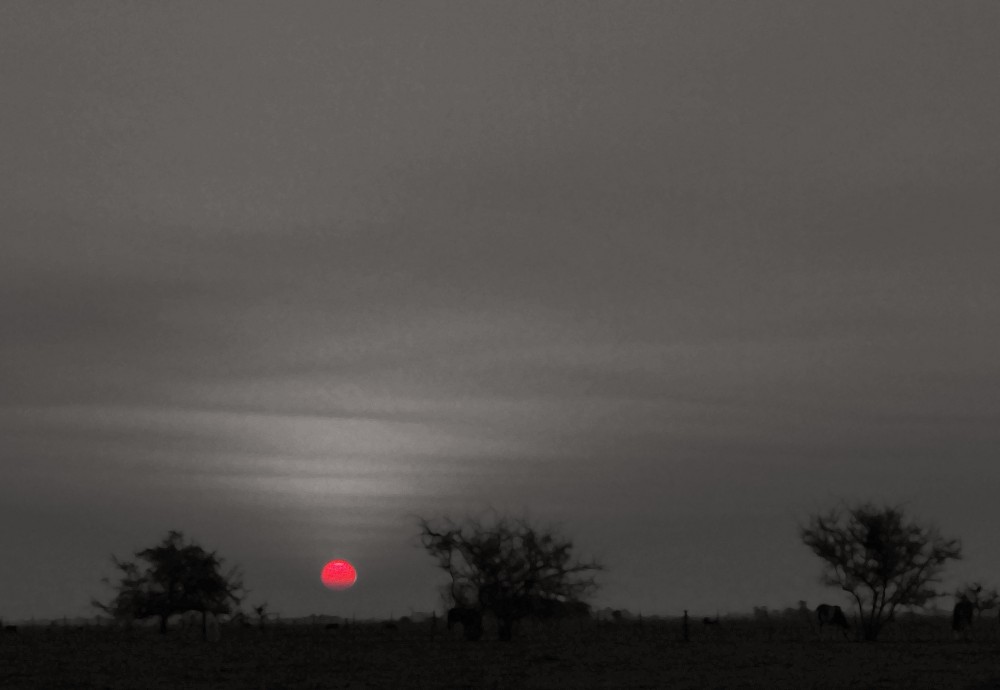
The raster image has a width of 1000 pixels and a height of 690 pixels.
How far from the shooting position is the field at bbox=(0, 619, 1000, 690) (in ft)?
110

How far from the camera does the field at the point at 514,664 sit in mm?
33625

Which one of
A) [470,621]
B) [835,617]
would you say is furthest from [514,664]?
[835,617]

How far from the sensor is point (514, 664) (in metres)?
40.1

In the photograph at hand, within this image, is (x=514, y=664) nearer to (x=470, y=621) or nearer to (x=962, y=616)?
(x=470, y=621)

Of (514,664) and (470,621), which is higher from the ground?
(470,621)

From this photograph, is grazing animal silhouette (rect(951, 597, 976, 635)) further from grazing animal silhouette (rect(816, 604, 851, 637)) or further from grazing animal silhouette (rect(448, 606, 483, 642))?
grazing animal silhouette (rect(448, 606, 483, 642))

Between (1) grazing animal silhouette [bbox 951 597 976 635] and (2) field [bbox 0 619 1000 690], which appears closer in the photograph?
(2) field [bbox 0 619 1000 690]

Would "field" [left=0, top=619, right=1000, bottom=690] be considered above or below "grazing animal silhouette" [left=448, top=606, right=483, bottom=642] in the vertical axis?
below

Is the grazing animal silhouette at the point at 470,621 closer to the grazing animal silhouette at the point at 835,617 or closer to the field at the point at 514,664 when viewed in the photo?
the field at the point at 514,664

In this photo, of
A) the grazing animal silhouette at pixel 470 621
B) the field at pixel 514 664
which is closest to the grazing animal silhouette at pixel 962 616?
the field at pixel 514 664

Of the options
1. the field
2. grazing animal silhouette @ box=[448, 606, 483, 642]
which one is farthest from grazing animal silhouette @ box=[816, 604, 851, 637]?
grazing animal silhouette @ box=[448, 606, 483, 642]

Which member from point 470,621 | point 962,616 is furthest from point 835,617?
point 470,621

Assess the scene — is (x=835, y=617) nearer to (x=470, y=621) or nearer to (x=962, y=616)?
(x=962, y=616)

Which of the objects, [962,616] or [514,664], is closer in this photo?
[514,664]
